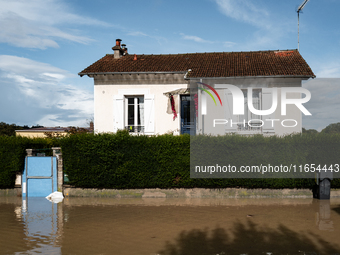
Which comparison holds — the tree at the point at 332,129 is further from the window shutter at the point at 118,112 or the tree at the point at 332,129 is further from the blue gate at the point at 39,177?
the blue gate at the point at 39,177

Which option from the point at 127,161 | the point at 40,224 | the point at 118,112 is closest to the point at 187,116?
the point at 118,112

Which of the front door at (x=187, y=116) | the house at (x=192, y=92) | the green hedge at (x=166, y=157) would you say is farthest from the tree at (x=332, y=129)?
the front door at (x=187, y=116)

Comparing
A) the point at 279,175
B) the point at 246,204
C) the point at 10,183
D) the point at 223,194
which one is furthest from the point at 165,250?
the point at 10,183

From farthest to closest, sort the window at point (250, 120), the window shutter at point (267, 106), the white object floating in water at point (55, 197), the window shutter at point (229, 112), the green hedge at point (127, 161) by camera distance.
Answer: the window shutter at point (229, 112), the window at point (250, 120), the window shutter at point (267, 106), the white object floating in water at point (55, 197), the green hedge at point (127, 161)

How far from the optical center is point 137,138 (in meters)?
12.3

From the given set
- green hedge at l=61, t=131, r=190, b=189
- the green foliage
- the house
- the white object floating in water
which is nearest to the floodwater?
the white object floating in water

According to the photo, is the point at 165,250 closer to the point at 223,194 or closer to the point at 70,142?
the point at 223,194

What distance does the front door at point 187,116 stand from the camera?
15.2 metres

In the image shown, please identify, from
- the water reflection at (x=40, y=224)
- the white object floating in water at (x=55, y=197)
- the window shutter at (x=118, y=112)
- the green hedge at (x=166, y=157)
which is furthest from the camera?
the window shutter at (x=118, y=112)

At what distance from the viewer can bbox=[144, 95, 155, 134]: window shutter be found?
1512 centimetres

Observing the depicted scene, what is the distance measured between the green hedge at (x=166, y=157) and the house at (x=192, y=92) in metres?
2.12

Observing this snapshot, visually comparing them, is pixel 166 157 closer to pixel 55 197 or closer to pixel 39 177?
pixel 55 197

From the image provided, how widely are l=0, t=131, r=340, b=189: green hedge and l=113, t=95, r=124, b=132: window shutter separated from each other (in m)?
2.86

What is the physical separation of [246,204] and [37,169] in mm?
8385
